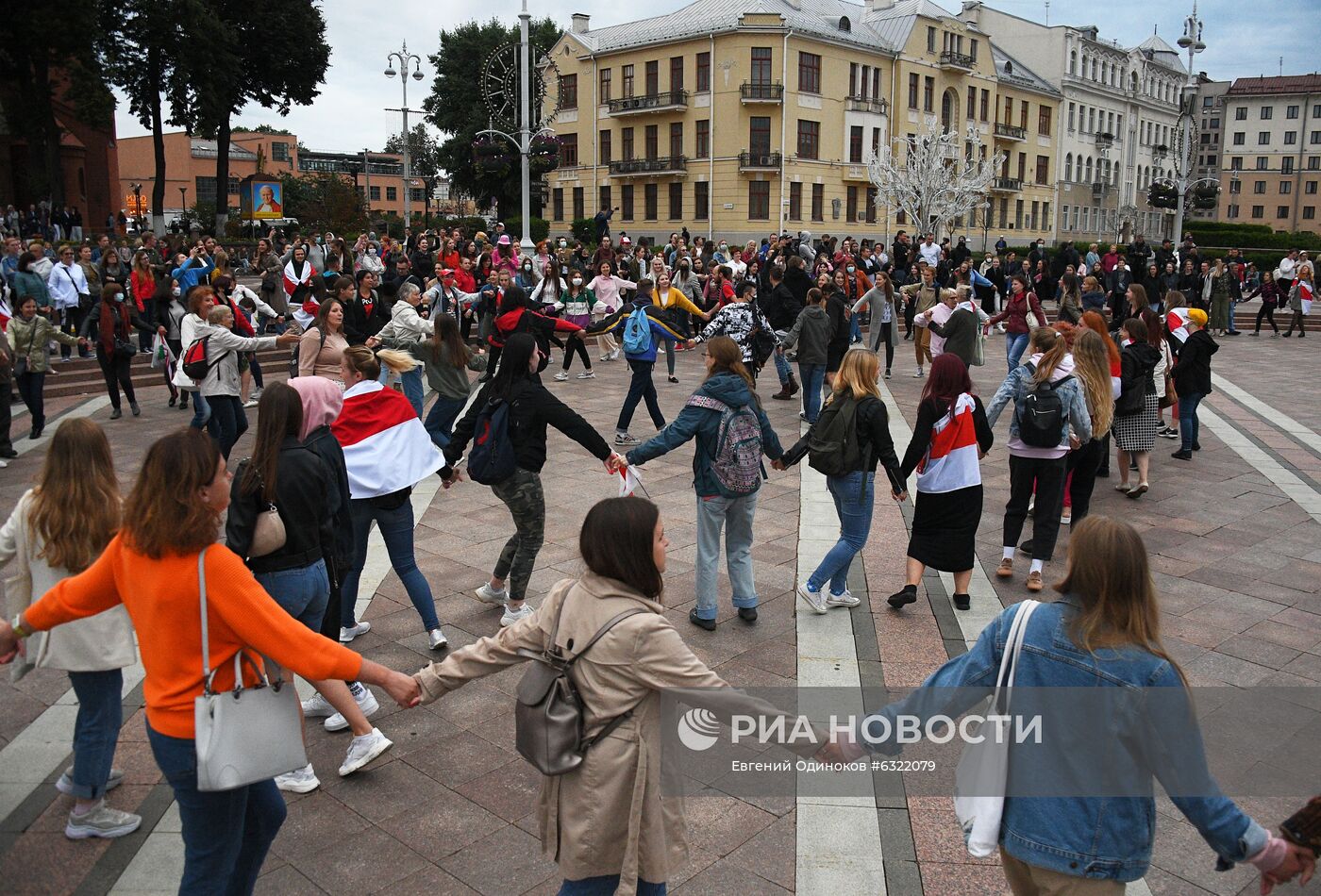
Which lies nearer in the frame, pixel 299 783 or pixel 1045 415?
pixel 299 783

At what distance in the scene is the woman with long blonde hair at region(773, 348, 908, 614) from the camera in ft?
20.5

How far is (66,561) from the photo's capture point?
3.94 metres

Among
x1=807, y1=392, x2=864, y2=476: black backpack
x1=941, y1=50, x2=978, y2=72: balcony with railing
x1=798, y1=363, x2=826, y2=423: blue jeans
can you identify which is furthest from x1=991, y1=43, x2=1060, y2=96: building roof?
x1=807, y1=392, x2=864, y2=476: black backpack

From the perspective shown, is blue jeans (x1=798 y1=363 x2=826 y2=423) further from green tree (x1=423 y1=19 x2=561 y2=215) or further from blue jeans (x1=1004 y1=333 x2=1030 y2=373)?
green tree (x1=423 y1=19 x2=561 y2=215)

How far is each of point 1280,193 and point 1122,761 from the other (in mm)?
115543

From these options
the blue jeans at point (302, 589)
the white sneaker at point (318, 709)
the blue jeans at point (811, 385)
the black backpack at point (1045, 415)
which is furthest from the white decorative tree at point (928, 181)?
the blue jeans at point (302, 589)

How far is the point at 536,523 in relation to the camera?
20.2 ft

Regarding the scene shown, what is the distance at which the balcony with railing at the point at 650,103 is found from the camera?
54031 millimetres

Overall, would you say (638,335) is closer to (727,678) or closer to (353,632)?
(353,632)

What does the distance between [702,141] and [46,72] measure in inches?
1207

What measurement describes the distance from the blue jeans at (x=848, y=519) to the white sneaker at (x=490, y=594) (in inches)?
77.7

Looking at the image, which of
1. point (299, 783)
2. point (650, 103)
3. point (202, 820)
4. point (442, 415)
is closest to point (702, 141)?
point (650, 103)

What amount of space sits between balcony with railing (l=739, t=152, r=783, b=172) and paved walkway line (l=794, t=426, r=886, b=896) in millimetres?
48912

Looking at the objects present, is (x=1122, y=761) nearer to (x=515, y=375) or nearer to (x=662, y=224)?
(x=515, y=375)
